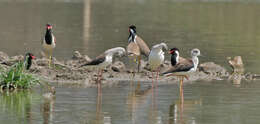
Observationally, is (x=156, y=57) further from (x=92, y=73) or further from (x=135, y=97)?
(x=92, y=73)

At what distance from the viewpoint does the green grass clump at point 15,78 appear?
1420cm

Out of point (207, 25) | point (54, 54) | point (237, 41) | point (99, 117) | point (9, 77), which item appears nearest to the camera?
point (99, 117)

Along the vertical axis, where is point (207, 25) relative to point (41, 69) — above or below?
above

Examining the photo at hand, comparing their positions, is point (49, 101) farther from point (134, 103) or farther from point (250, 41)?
point (250, 41)

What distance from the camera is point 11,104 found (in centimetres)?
1294

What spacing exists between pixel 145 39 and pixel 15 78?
12.9 meters

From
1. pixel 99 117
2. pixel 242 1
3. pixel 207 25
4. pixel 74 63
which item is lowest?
pixel 99 117

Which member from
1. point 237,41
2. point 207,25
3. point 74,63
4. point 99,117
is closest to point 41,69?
point 74,63

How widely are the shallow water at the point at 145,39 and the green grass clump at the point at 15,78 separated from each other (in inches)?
12.3

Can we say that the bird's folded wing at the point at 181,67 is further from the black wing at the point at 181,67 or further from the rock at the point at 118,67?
the rock at the point at 118,67

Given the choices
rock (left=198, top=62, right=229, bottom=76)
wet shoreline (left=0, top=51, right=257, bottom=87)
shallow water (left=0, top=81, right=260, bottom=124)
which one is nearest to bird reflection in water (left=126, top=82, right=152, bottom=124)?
shallow water (left=0, top=81, right=260, bottom=124)

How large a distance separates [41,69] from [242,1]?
128ft

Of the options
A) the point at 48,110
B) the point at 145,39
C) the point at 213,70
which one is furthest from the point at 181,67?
the point at 145,39

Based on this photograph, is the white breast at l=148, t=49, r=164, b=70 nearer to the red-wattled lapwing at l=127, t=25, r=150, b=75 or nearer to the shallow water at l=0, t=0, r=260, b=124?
the shallow water at l=0, t=0, r=260, b=124
